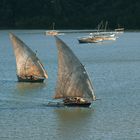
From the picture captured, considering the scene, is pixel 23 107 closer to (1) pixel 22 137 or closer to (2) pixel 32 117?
(2) pixel 32 117

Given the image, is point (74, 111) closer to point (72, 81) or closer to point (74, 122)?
point (74, 122)

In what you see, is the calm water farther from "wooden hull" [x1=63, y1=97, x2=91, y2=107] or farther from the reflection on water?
"wooden hull" [x1=63, y1=97, x2=91, y2=107]

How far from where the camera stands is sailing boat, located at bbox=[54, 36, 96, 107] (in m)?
64.1

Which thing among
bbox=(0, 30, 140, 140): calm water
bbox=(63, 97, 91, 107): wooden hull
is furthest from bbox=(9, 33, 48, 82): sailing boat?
bbox=(63, 97, 91, 107): wooden hull

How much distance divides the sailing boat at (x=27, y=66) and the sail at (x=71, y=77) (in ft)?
51.5

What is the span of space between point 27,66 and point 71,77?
1796cm

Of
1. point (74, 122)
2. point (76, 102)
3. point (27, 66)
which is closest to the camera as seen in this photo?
point (74, 122)

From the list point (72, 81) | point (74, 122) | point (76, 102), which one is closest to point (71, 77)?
point (72, 81)

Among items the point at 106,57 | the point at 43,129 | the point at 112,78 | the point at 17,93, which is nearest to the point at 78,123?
the point at 43,129

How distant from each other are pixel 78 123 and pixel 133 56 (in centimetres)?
6970

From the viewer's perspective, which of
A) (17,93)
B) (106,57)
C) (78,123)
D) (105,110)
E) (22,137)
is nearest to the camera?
(22,137)

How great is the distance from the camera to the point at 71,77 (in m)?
65.4

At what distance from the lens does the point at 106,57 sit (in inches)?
4882

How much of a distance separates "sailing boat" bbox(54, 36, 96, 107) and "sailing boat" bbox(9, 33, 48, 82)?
1575cm
